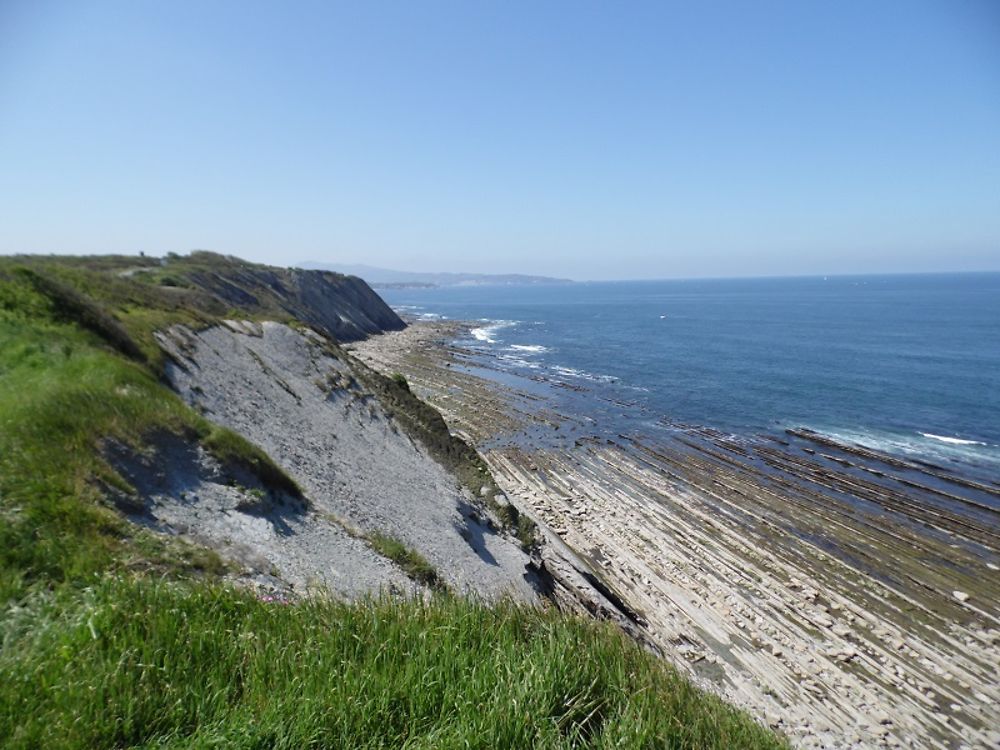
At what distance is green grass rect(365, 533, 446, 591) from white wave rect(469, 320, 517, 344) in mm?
86530

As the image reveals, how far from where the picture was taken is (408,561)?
15789 mm

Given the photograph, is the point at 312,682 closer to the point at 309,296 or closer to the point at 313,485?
the point at 313,485

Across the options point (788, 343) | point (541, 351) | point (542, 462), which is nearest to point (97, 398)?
point (542, 462)

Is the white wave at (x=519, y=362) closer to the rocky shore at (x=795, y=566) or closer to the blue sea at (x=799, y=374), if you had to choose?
the blue sea at (x=799, y=374)

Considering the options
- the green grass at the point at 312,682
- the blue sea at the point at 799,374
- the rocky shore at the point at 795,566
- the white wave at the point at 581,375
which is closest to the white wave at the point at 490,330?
the blue sea at the point at 799,374

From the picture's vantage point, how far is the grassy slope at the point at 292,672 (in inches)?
156

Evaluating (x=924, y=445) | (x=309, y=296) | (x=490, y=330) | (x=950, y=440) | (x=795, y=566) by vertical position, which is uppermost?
(x=309, y=296)

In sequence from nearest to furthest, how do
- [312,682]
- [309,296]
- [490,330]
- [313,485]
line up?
[312,682]
[313,485]
[309,296]
[490,330]

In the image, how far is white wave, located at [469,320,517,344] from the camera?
106863mm

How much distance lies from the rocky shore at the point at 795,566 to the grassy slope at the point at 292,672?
15189 millimetres

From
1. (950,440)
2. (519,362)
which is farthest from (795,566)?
(519,362)

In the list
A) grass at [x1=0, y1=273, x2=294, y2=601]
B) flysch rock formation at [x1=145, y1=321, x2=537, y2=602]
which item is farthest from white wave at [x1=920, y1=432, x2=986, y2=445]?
grass at [x1=0, y1=273, x2=294, y2=601]

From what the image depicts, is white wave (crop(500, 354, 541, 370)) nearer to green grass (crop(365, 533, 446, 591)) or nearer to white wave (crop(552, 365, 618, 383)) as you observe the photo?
white wave (crop(552, 365, 618, 383))

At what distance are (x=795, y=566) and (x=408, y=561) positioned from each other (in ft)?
67.7
